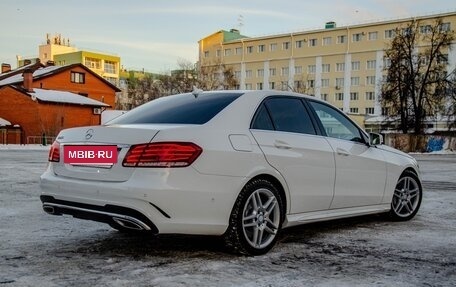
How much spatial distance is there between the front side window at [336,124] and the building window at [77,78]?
203 ft

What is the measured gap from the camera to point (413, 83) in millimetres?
51562

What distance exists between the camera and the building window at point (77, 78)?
64438 millimetres

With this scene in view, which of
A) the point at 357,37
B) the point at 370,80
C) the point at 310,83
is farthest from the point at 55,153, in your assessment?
the point at 310,83

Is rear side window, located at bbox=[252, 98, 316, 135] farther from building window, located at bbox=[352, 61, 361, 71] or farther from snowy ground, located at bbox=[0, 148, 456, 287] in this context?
building window, located at bbox=[352, 61, 361, 71]

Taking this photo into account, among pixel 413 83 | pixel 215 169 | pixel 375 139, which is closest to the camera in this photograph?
pixel 215 169

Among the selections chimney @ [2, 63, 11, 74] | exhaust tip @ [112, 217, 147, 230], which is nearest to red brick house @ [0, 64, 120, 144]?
chimney @ [2, 63, 11, 74]

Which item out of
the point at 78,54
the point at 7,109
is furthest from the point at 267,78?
the point at 7,109

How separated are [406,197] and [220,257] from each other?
3.37m

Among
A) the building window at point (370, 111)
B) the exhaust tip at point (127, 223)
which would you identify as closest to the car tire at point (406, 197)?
the exhaust tip at point (127, 223)

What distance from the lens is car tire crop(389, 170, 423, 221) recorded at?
267 inches

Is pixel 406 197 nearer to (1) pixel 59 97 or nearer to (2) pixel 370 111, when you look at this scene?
(1) pixel 59 97

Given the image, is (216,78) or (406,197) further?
(216,78)

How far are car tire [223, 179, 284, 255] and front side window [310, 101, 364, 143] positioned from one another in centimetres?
121

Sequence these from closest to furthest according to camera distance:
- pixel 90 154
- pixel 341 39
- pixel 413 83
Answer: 1. pixel 90 154
2. pixel 413 83
3. pixel 341 39
